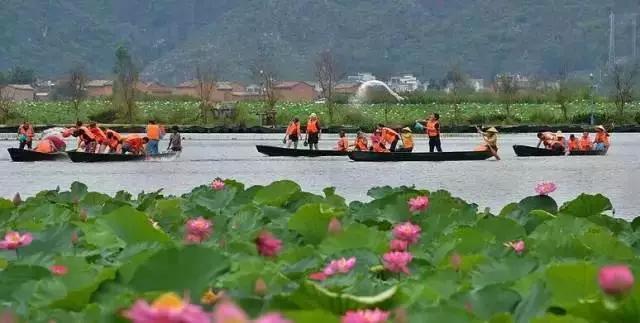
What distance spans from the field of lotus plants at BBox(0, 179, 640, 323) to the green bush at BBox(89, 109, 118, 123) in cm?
6270

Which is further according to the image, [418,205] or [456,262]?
[418,205]

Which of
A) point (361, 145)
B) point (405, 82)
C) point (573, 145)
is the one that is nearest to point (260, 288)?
point (361, 145)

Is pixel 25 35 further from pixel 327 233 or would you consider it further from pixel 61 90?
pixel 327 233

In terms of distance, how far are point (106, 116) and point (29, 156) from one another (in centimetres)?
3566

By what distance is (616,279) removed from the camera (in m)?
2.69

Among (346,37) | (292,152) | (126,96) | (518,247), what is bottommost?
(292,152)

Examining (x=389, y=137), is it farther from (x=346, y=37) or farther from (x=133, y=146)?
(x=346, y=37)

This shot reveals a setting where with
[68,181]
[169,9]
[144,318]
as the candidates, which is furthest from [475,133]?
[169,9]

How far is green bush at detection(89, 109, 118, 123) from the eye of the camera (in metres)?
68.6

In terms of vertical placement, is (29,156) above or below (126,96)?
below

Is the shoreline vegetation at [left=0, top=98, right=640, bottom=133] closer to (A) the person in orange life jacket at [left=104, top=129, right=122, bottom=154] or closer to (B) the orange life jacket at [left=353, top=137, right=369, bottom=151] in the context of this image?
(A) the person in orange life jacket at [left=104, top=129, right=122, bottom=154]

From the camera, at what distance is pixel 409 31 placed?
17650 centimetres

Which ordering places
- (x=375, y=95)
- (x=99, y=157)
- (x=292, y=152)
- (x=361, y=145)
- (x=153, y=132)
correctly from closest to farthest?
1. (x=99, y=157)
2. (x=361, y=145)
3. (x=153, y=132)
4. (x=292, y=152)
5. (x=375, y=95)

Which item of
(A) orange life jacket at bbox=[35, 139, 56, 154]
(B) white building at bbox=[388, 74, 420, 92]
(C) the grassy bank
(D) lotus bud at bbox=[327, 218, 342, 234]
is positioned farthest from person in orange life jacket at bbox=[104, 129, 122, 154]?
(B) white building at bbox=[388, 74, 420, 92]
